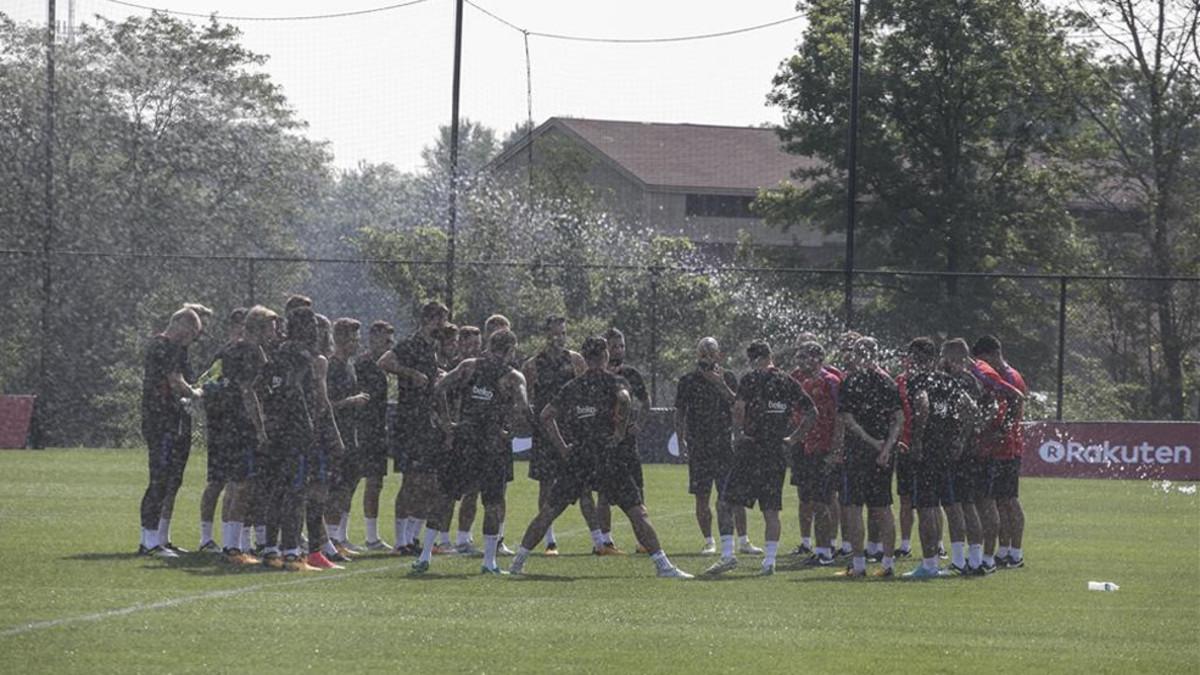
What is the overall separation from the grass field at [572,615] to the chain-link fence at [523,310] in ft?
55.3

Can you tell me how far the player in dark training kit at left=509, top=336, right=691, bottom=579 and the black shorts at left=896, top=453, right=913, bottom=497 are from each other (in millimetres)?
2340

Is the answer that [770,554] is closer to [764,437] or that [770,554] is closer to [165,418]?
[764,437]

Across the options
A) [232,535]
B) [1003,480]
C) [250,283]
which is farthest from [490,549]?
[250,283]

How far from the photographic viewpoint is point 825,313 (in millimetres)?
38281

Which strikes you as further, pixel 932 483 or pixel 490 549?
pixel 932 483

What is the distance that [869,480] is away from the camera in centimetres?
1616

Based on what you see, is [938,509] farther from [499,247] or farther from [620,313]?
[499,247]

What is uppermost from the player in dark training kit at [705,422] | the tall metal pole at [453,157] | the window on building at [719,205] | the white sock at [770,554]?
the window on building at [719,205]

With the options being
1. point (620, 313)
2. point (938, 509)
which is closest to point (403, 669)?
point (938, 509)

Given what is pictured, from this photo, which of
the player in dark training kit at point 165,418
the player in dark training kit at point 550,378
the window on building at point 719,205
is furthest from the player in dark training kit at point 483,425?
the window on building at point 719,205

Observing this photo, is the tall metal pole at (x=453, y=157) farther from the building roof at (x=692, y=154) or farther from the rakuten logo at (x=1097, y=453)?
the building roof at (x=692, y=154)

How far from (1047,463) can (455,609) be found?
21353 mm

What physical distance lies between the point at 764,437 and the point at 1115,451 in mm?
17836

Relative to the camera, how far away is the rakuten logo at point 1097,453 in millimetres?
32812
